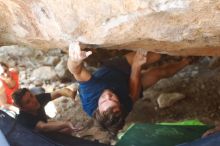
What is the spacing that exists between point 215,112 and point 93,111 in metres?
0.68

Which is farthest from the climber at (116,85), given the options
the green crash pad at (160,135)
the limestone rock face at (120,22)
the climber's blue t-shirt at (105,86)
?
the limestone rock face at (120,22)

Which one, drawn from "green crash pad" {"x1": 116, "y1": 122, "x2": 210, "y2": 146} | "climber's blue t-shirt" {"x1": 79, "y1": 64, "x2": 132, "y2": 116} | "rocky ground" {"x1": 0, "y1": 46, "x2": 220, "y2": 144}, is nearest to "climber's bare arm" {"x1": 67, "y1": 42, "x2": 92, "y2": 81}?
"climber's blue t-shirt" {"x1": 79, "y1": 64, "x2": 132, "y2": 116}

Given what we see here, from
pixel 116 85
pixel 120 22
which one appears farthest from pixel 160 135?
pixel 120 22

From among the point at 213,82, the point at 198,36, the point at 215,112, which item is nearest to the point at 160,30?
the point at 198,36

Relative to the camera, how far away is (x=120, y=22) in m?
1.37

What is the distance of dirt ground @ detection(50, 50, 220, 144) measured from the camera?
242 centimetres

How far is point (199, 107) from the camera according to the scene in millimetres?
2463

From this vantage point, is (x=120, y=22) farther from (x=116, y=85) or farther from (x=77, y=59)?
(x=116, y=85)

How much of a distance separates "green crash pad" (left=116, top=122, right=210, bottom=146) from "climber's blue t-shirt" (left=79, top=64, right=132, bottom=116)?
0.27m

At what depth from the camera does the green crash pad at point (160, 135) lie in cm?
182

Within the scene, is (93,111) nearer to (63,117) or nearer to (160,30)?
(63,117)

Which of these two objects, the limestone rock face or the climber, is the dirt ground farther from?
the limestone rock face

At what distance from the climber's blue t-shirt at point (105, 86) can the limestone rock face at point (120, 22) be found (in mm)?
413

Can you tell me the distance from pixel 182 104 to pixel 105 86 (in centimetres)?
59
